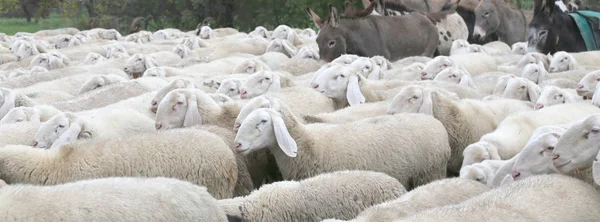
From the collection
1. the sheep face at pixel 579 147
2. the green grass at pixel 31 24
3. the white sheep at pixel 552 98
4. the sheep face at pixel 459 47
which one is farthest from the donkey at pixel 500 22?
the green grass at pixel 31 24

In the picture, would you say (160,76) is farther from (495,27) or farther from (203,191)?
(495,27)

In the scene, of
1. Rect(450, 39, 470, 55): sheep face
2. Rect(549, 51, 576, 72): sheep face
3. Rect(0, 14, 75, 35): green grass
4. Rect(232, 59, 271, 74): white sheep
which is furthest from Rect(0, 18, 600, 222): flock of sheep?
Rect(0, 14, 75, 35): green grass

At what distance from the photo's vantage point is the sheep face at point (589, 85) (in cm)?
826

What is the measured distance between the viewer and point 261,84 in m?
8.30

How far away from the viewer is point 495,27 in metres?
16.3

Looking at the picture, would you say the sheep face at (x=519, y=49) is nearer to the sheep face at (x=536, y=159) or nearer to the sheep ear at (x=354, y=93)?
the sheep ear at (x=354, y=93)

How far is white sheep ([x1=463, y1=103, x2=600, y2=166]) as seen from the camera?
6254 mm

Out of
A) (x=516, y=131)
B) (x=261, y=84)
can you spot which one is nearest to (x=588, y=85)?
(x=516, y=131)

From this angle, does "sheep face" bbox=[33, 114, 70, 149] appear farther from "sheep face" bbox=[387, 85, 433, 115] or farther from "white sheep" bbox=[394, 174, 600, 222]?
"white sheep" bbox=[394, 174, 600, 222]

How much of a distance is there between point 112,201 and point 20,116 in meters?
3.34

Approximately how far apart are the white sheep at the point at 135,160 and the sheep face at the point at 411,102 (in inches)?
73.6

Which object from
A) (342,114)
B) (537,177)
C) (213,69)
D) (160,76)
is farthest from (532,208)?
(213,69)

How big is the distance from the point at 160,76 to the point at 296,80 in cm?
156

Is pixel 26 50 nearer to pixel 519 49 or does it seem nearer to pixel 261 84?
pixel 261 84
